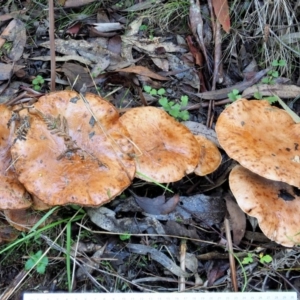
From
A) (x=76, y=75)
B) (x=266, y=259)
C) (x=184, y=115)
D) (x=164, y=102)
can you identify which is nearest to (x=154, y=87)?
(x=164, y=102)

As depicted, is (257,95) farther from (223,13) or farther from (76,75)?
(76,75)

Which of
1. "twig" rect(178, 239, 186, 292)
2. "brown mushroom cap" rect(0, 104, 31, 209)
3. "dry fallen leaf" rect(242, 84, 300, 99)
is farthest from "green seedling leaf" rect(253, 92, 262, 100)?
"brown mushroom cap" rect(0, 104, 31, 209)

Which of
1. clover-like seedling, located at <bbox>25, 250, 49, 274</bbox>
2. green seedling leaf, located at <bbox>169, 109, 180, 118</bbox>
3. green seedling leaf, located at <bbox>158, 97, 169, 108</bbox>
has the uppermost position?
green seedling leaf, located at <bbox>158, 97, 169, 108</bbox>

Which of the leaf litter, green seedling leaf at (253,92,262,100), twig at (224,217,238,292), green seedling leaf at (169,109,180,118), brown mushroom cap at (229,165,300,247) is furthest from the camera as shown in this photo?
green seedling leaf at (253,92,262,100)

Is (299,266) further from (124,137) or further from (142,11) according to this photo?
(142,11)

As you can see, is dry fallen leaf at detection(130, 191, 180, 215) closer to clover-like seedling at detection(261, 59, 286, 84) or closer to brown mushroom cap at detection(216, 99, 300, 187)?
brown mushroom cap at detection(216, 99, 300, 187)
